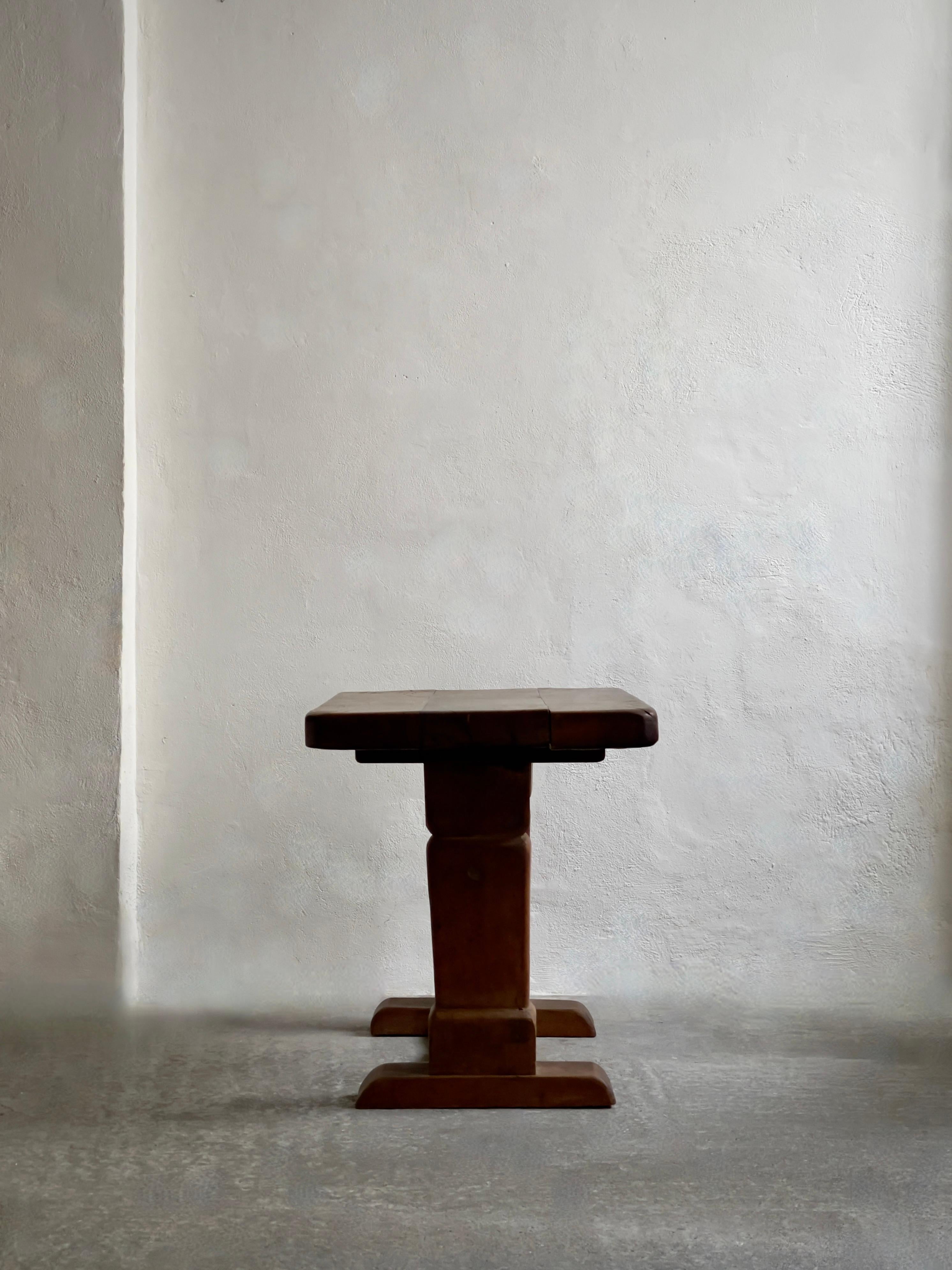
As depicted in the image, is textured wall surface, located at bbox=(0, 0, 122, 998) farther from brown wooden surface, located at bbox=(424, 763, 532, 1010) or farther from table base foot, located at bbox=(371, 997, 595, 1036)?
brown wooden surface, located at bbox=(424, 763, 532, 1010)

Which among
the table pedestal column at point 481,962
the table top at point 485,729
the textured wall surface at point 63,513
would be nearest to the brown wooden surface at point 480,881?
the table pedestal column at point 481,962

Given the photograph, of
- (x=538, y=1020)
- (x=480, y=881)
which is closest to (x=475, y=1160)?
(x=480, y=881)

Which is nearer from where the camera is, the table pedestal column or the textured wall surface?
the table pedestal column

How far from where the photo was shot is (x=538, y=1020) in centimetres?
246

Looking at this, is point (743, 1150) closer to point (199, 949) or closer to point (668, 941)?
point (668, 941)

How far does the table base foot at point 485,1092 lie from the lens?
2047 mm

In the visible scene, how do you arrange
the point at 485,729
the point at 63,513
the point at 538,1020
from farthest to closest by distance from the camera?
the point at 63,513, the point at 538,1020, the point at 485,729

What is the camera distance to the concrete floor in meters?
1.56

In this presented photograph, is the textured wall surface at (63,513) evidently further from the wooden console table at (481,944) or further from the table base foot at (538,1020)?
the wooden console table at (481,944)

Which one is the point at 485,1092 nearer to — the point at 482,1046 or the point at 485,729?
the point at 482,1046

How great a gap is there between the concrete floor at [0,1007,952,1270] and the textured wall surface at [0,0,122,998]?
36 centimetres

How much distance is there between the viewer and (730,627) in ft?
9.16

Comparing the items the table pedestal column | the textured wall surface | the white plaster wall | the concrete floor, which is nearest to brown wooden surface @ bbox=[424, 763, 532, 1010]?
the table pedestal column

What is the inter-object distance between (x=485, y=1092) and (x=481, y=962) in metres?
0.24
